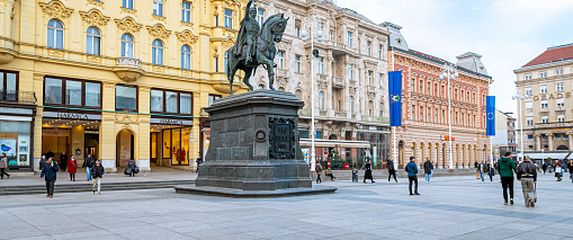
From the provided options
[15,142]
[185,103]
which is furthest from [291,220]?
[185,103]

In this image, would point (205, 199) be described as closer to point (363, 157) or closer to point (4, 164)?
point (4, 164)

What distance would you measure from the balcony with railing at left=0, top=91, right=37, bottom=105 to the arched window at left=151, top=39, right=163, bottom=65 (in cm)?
951

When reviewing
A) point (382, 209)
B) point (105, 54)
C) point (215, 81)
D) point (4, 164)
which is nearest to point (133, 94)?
point (105, 54)

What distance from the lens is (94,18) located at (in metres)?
34.4

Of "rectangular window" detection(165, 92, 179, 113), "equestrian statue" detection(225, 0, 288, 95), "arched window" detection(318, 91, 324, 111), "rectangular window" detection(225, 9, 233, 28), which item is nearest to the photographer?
"equestrian statue" detection(225, 0, 288, 95)

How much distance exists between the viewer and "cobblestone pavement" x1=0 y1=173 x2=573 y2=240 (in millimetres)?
8625

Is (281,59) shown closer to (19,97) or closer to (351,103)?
(351,103)

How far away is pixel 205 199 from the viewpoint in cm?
1541

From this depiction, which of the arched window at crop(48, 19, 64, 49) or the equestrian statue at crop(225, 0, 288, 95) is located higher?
the arched window at crop(48, 19, 64, 49)

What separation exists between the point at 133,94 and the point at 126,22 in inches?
212

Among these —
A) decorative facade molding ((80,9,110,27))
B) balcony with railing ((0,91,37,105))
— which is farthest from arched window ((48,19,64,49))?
balcony with railing ((0,91,37,105))

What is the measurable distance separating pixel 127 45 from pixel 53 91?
6433 mm

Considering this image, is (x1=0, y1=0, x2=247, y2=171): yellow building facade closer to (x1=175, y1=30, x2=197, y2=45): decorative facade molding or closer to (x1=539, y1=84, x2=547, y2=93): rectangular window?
(x1=175, y1=30, x2=197, y2=45): decorative facade molding

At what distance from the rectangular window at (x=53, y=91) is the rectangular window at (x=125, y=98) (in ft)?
13.1
